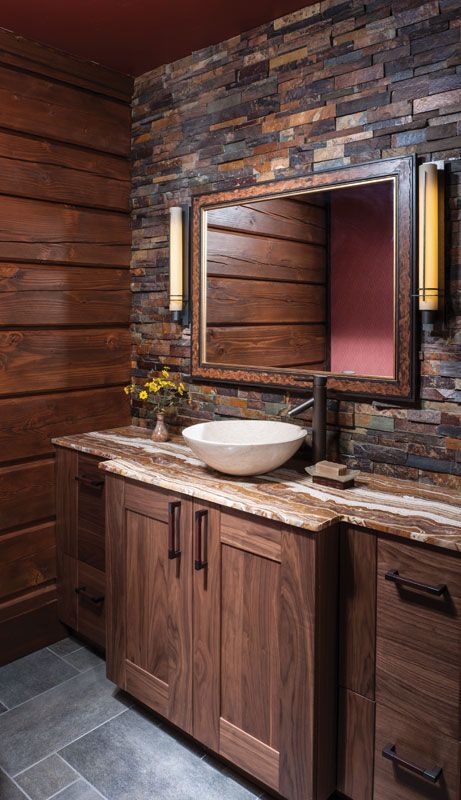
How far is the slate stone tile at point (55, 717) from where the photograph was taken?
209 centimetres

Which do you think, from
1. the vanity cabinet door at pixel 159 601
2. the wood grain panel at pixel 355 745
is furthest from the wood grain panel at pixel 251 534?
the wood grain panel at pixel 355 745

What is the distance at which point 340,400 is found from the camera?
7.45 feet

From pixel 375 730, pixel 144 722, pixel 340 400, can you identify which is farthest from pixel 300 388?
pixel 144 722

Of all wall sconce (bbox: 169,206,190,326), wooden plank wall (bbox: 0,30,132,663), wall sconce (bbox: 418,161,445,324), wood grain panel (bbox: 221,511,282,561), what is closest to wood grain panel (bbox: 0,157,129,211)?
wooden plank wall (bbox: 0,30,132,663)

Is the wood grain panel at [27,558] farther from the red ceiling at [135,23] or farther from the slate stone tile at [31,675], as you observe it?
the red ceiling at [135,23]

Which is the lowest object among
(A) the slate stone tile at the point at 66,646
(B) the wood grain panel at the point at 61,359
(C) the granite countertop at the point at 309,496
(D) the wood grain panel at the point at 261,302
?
(A) the slate stone tile at the point at 66,646

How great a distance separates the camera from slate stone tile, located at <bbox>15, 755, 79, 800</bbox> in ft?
6.28

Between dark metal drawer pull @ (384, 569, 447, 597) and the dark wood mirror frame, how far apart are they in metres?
0.65

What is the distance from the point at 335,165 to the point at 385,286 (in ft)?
1.61

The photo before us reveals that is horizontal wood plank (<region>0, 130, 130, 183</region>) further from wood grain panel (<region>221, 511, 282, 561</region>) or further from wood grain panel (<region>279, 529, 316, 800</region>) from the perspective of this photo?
wood grain panel (<region>279, 529, 316, 800</region>)

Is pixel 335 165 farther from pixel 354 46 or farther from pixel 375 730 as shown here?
pixel 375 730

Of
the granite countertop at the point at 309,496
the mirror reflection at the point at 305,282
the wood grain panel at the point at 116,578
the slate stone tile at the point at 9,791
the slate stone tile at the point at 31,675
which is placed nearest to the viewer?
the granite countertop at the point at 309,496

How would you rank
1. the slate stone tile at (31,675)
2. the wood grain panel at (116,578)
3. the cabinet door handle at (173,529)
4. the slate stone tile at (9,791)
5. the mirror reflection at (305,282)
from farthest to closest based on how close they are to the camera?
the slate stone tile at (31,675), the wood grain panel at (116,578), the mirror reflection at (305,282), the cabinet door handle at (173,529), the slate stone tile at (9,791)

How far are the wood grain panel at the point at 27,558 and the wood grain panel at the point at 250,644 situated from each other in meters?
1.16
